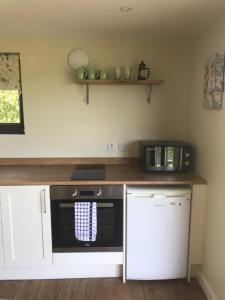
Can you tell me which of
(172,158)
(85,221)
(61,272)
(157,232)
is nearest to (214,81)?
(172,158)

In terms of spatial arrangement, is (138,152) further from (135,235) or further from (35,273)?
(35,273)

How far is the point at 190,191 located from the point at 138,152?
80 centimetres

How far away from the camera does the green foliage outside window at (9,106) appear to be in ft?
8.80

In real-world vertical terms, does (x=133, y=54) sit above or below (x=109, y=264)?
above

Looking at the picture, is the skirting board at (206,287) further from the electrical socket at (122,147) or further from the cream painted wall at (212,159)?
A: the electrical socket at (122,147)

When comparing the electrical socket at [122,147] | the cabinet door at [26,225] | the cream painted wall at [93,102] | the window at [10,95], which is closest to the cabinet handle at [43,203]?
the cabinet door at [26,225]

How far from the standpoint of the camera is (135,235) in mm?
2205

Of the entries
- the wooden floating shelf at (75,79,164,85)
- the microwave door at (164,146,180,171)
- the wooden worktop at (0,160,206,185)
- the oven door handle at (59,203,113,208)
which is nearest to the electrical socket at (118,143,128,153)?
the wooden worktop at (0,160,206,185)

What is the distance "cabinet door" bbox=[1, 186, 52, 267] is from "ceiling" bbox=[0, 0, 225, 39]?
4.39 feet

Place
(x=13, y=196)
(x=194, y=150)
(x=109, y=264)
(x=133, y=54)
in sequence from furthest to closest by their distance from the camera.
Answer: (x=133, y=54) < (x=194, y=150) < (x=109, y=264) < (x=13, y=196)

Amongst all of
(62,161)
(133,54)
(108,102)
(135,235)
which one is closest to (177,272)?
(135,235)

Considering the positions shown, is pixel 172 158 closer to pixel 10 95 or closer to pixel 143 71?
pixel 143 71

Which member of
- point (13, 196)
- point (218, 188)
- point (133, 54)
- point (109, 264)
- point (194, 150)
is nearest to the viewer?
point (218, 188)

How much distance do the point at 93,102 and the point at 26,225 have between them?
4.45 ft
